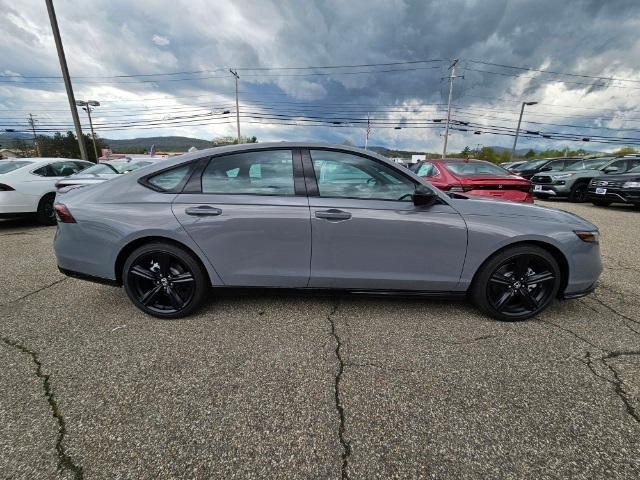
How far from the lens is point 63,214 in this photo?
2.59 m

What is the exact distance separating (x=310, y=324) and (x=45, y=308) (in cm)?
247

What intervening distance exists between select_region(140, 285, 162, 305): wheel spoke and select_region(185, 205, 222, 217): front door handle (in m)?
0.73

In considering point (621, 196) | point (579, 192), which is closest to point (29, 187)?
point (621, 196)

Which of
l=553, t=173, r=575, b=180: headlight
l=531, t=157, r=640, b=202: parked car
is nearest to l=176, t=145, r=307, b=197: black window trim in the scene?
l=531, t=157, r=640, b=202: parked car

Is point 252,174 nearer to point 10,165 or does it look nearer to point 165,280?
point 165,280

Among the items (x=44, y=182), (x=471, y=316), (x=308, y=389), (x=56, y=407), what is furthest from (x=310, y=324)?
(x=44, y=182)

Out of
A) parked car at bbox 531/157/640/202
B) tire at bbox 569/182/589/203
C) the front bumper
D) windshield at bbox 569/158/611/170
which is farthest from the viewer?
→ windshield at bbox 569/158/611/170

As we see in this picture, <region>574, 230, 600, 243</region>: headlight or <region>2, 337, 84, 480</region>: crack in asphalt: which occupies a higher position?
<region>574, 230, 600, 243</region>: headlight

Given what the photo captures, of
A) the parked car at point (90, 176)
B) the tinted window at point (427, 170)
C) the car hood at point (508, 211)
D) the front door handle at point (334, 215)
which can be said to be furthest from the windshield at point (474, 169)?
the parked car at point (90, 176)

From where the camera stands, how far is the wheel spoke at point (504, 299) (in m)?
2.66

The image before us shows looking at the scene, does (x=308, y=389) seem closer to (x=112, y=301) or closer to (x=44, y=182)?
(x=112, y=301)

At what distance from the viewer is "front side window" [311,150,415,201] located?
100 inches

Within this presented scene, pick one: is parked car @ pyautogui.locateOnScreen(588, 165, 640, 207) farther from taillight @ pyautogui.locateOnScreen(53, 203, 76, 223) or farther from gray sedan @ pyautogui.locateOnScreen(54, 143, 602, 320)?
taillight @ pyautogui.locateOnScreen(53, 203, 76, 223)

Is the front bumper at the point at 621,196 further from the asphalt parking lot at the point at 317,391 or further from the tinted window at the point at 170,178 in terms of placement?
the tinted window at the point at 170,178
